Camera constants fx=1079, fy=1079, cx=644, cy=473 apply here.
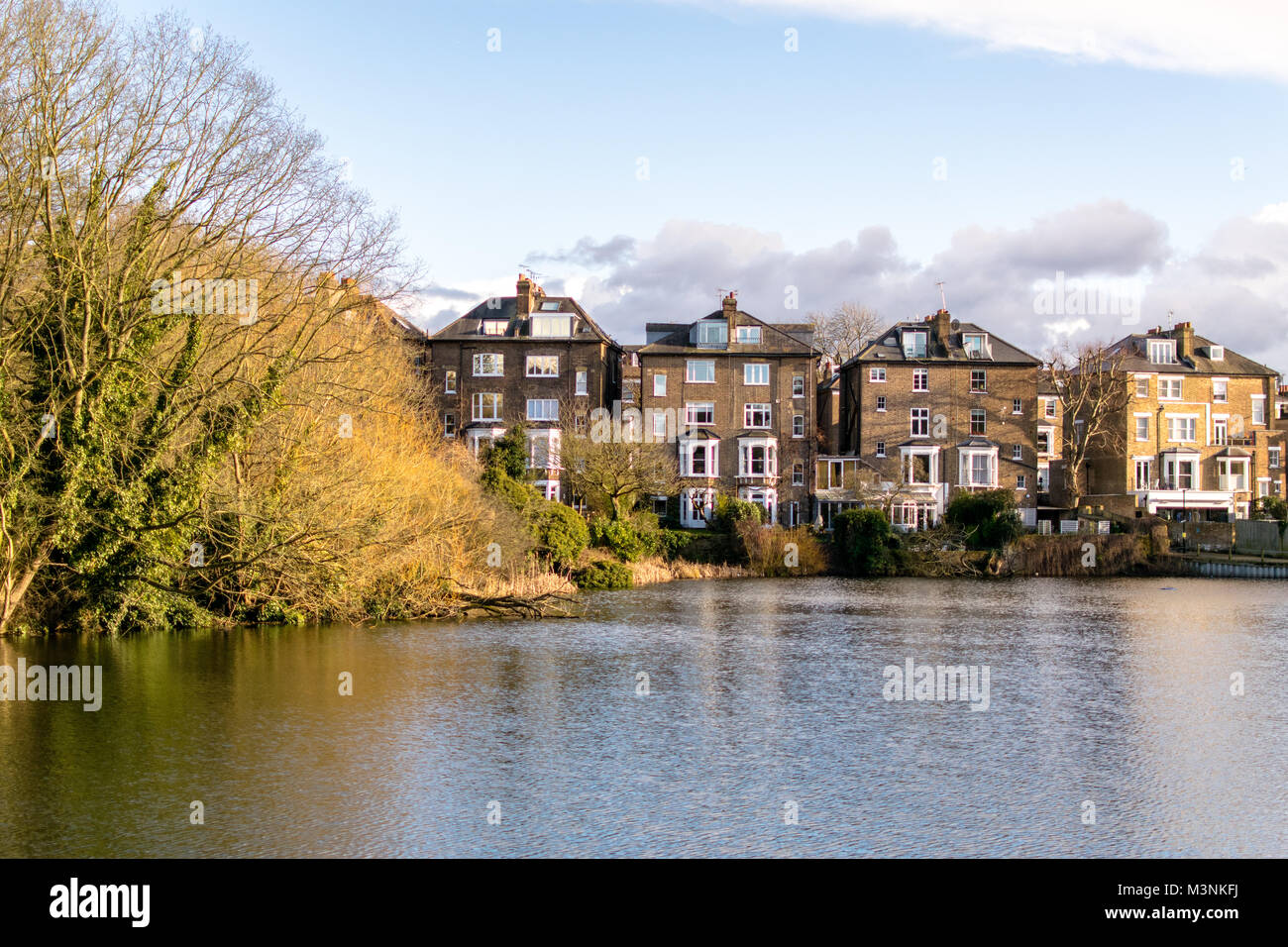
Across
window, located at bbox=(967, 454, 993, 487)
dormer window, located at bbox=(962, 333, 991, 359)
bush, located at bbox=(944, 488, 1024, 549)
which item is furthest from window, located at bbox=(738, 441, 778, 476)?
dormer window, located at bbox=(962, 333, 991, 359)

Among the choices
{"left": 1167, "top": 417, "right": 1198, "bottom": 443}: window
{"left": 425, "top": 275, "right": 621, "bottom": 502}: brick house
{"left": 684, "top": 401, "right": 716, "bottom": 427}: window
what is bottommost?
{"left": 1167, "top": 417, "right": 1198, "bottom": 443}: window

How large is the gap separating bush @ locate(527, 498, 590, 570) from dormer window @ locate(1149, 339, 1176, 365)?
47210mm

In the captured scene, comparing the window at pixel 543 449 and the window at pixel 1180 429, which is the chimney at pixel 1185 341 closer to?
the window at pixel 1180 429

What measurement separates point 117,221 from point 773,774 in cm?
2095

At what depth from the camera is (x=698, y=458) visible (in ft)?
203

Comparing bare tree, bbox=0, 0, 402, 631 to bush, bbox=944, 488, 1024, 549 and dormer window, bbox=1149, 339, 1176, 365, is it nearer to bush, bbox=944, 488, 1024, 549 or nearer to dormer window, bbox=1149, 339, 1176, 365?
bush, bbox=944, 488, 1024, 549

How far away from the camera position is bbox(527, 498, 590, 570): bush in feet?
127

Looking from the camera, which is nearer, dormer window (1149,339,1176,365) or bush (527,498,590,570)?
bush (527,498,590,570)

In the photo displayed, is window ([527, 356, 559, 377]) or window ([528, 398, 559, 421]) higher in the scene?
window ([527, 356, 559, 377])

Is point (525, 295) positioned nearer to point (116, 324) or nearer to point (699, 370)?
point (699, 370)

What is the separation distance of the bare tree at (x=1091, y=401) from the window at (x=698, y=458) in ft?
72.9

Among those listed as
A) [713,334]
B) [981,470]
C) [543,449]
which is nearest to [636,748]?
[543,449]

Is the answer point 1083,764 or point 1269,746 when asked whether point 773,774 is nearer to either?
point 1083,764
